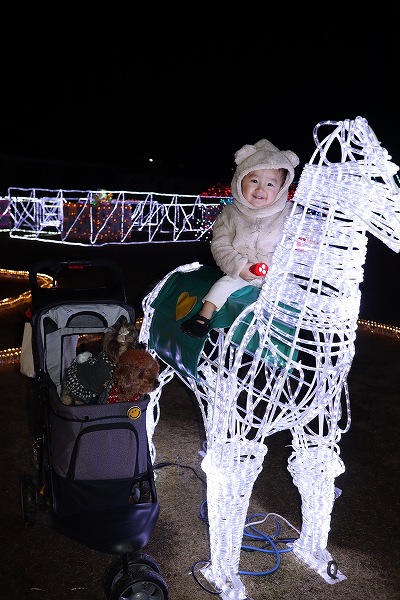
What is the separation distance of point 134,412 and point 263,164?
4.59 feet

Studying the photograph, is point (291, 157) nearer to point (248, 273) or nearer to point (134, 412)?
point (248, 273)

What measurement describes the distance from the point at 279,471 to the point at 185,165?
32.5 m

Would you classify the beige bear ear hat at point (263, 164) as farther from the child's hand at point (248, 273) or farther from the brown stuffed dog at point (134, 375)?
the brown stuffed dog at point (134, 375)

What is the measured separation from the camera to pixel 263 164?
8.70 ft

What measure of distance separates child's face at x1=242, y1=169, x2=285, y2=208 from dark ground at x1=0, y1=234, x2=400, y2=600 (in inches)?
79.3

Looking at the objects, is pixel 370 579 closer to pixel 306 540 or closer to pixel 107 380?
pixel 306 540

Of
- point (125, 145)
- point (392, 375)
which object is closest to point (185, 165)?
point (125, 145)

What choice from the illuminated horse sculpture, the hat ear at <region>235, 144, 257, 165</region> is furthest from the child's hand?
the hat ear at <region>235, 144, 257, 165</region>

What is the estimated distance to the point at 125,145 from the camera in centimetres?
3478

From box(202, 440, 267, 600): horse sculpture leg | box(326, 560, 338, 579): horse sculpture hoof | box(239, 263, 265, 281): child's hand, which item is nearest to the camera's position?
box(202, 440, 267, 600): horse sculpture leg

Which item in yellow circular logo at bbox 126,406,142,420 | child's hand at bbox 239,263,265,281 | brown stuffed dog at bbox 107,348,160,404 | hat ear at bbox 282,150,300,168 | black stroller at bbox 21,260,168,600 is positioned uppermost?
hat ear at bbox 282,150,300,168

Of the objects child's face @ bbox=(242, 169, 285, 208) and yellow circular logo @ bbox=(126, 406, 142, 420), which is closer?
yellow circular logo @ bbox=(126, 406, 142, 420)

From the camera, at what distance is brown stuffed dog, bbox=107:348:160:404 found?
2.62 m

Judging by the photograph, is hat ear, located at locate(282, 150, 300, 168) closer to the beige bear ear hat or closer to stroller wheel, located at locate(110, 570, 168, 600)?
the beige bear ear hat
